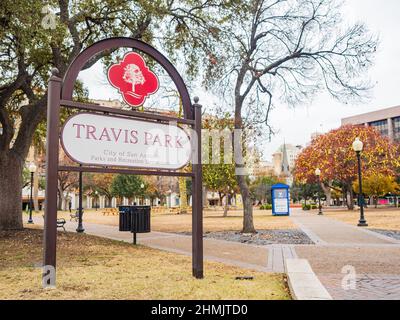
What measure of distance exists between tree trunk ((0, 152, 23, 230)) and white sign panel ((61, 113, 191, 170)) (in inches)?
335

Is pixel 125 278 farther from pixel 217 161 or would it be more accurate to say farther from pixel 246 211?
pixel 217 161

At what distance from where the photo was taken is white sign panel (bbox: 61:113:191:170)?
556cm

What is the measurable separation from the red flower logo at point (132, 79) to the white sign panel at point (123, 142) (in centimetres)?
49

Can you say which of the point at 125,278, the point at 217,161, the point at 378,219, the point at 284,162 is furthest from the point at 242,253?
the point at 284,162

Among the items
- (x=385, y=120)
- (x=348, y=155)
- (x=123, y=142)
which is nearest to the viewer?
(x=123, y=142)

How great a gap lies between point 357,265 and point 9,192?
35.8ft

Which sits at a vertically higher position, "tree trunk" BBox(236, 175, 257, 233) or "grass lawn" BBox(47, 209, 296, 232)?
"tree trunk" BBox(236, 175, 257, 233)

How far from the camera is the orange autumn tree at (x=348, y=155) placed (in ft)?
121

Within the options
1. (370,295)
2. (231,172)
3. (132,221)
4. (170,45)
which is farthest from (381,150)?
(370,295)

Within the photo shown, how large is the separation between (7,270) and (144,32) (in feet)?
30.9

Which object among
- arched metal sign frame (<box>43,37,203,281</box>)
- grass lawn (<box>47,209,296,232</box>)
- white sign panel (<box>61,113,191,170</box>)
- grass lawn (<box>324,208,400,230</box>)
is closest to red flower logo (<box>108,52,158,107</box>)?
arched metal sign frame (<box>43,37,203,281</box>)

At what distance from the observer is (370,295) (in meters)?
5.18

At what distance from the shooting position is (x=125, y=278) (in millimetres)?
6328

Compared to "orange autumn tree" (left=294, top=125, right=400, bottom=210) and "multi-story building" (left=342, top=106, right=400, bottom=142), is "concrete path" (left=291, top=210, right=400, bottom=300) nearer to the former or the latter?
"orange autumn tree" (left=294, top=125, right=400, bottom=210)
